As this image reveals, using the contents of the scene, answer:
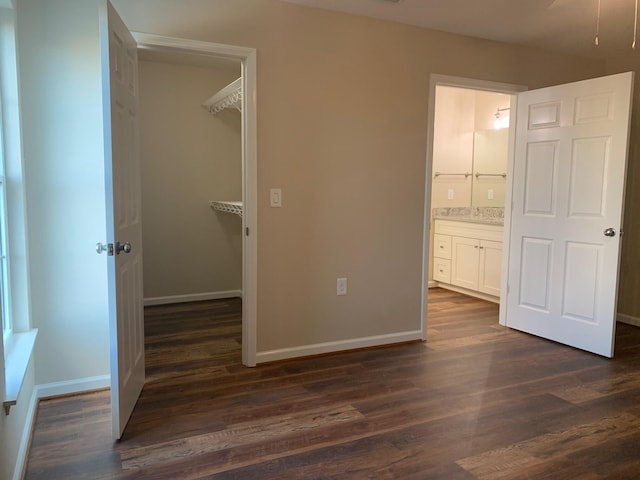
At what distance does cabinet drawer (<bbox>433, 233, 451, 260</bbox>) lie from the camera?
17.9 feet

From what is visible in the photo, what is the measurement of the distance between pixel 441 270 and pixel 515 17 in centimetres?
305

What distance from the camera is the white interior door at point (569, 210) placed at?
3.31 meters

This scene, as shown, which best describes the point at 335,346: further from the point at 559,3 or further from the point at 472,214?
the point at 472,214

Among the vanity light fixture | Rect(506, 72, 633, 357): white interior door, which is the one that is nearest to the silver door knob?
Rect(506, 72, 633, 357): white interior door

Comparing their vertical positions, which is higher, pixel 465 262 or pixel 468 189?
pixel 468 189

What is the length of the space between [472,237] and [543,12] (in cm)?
247

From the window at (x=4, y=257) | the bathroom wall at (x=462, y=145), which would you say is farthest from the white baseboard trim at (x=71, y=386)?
the bathroom wall at (x=462, y=145)

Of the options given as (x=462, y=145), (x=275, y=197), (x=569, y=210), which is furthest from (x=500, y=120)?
(x=275, y=197)

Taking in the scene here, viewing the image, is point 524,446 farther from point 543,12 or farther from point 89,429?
point 543,12

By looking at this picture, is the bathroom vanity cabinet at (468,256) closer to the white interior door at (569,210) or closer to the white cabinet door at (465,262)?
the white cabinet door at (465,262)

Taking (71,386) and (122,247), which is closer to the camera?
(122,247)

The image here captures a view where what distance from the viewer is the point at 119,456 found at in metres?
2.10

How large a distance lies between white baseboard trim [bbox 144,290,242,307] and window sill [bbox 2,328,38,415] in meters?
2.16

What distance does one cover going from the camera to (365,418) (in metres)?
2.46
